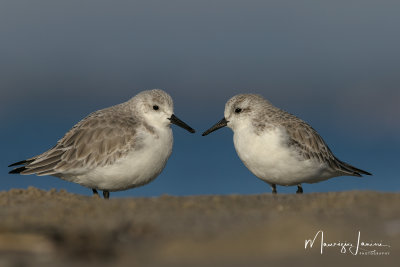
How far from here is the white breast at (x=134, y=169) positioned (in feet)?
33.7

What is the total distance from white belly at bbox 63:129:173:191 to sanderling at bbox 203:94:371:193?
63.2 inches

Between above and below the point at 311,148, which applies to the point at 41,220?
below

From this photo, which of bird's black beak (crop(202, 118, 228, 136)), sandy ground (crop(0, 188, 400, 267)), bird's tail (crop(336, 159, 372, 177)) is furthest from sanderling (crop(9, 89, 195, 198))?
bird's tail (crop(336, 159, 372, 177))

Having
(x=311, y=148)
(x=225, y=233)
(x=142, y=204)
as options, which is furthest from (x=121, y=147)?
(x=225, y=233)

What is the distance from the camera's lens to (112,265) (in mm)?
5191

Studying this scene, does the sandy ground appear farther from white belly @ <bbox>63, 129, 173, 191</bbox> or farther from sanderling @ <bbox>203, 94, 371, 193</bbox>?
sanderling @ <bbox>203, 94, 371, 193</bbox>

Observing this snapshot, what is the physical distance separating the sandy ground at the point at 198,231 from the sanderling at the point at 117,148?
120 cm

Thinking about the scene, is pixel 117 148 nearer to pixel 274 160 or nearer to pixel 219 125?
pixel 219 125

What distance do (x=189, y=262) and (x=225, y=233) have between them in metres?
1.08

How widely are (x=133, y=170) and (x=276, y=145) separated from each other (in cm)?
262

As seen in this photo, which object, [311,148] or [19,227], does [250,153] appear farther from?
[19,227]

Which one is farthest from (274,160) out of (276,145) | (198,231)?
(198,231)

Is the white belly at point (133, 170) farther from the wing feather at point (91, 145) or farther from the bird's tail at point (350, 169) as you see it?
the bird's tail at point (350, 169)

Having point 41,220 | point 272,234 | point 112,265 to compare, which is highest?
point 41,220
